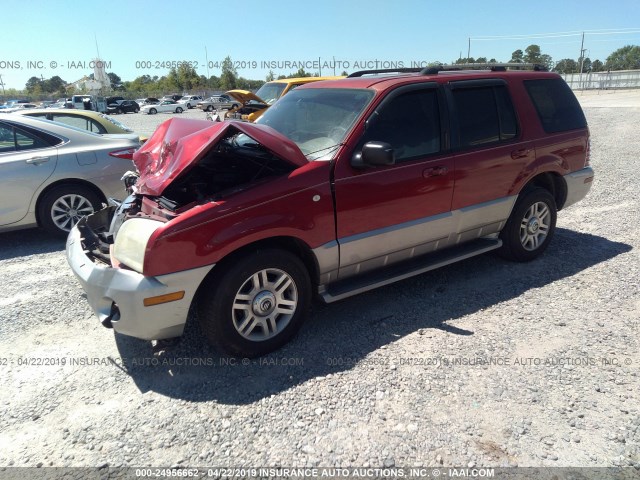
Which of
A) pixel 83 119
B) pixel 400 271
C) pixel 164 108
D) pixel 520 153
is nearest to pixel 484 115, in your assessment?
pixel 520 153

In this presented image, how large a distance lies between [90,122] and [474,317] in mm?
6040

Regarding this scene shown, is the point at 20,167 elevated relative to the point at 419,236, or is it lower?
elevated

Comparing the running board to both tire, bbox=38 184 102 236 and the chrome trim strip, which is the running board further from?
tire, bbox=38 184 102 236

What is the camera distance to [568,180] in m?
5.03

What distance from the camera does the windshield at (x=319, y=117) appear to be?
3.53 m

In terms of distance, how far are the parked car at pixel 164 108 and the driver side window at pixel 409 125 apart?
153 feet

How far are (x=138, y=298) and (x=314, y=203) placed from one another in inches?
52.9

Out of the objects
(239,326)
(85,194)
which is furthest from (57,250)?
(239,326)

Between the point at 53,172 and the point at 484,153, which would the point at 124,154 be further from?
the point at 484,153

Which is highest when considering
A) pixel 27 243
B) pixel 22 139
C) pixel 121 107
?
pixel 121 107

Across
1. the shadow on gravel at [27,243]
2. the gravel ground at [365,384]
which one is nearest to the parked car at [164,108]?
the shadow on gravel at [27,243]

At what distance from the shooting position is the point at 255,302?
10.4 ft

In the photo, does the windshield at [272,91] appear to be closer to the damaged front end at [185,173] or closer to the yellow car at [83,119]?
the yellow car at [83,119]

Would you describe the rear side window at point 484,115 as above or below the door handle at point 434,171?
above
